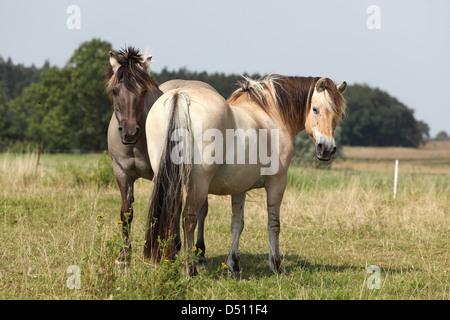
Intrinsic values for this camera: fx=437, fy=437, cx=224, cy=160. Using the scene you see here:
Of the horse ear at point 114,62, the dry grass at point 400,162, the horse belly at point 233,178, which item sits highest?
the horse ear at point 114,62

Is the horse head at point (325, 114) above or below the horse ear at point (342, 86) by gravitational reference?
below

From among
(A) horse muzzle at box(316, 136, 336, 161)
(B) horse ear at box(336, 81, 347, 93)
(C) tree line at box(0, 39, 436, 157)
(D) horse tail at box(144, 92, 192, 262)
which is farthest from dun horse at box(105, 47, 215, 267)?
(C) tree line at box(0, 39, 436, 157)

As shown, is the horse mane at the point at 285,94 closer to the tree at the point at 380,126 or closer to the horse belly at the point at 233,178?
the horse belly at the point at 233,178

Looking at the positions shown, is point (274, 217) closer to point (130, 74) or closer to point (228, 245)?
point (228, 245)

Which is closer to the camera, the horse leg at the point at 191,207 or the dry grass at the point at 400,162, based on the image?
the horse leg at the point at 191,207

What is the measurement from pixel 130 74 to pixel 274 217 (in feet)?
8.45

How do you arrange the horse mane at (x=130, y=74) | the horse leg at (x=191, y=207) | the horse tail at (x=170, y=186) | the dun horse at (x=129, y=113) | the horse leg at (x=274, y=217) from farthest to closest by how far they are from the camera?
the horse leg at (x=274, y=217)
the horse mane at (x=130, y=74)
the dun horse at (x=129, y=113)
the horse leg at (x=191, y=207)
the horse tail at (x=170, y=186)

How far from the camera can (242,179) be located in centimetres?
500

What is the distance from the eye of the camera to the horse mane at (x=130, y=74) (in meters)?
5.20

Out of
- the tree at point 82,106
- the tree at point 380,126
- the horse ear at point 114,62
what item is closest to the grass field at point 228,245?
the horse ear at point 114,62

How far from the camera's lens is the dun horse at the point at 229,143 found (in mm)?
4434

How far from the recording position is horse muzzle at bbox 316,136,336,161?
18.0 feet

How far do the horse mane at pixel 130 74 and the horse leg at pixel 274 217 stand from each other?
2035 millimetres

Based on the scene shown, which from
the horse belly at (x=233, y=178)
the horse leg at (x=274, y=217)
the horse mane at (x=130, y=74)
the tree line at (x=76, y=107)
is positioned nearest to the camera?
the horse belly at (x=233, y=178)
